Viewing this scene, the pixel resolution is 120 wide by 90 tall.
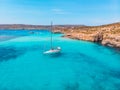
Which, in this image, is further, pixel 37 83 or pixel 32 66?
pixel 32 66

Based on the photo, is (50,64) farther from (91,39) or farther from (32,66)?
(91,39)

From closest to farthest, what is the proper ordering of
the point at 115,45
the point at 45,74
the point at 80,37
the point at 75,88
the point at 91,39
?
the point at 75,88, the point at 45,74, the point at 115,45, the point at 91,39, the point at 80,37

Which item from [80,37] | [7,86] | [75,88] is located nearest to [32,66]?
[7,86]

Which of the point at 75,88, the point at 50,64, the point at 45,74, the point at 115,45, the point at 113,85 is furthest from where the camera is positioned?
the point at 115,45

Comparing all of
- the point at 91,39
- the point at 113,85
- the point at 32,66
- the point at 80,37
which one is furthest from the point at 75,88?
the point at 80,37

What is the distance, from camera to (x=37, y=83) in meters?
28.8

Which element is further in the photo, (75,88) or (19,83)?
(19,83)

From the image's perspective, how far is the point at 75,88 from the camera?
26219 millimetres

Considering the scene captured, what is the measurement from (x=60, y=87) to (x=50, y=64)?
16097 mm

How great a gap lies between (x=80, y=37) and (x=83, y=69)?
213ft

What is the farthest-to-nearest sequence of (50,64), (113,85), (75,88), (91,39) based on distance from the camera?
(91,39), (50,64), (113,85), (75,88)

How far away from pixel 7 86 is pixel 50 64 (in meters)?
16.4

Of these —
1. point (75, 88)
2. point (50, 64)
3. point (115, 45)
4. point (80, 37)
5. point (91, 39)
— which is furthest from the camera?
point (80, 37)

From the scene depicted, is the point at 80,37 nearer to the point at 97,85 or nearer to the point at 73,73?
the point at 73,73
